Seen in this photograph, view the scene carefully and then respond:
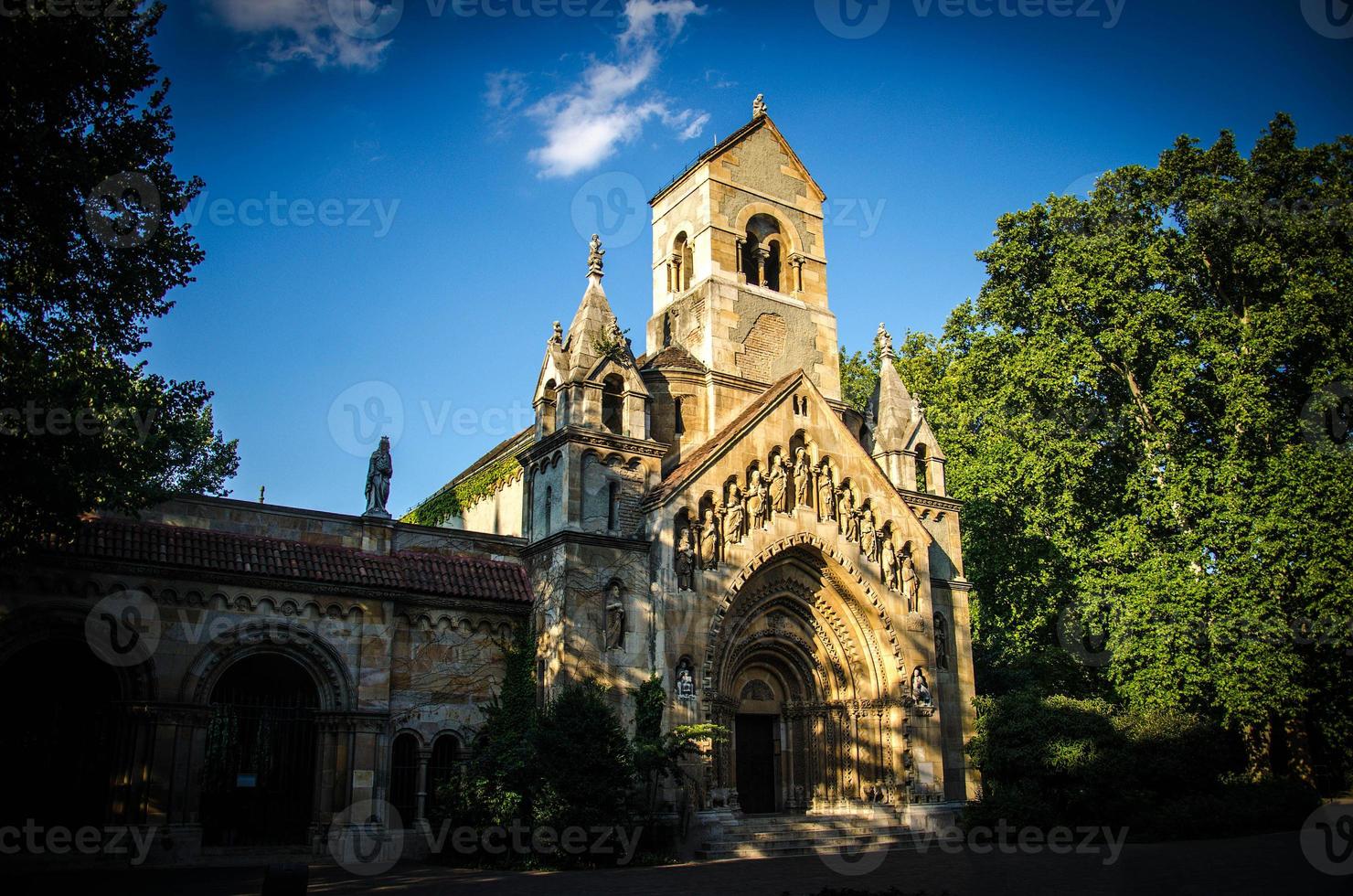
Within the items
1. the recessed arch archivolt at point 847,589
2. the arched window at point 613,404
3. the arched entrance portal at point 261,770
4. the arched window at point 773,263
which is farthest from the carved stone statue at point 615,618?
the arched window at point 773,263

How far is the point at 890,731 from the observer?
87.4ft

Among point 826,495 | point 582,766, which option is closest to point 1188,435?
point 826,495

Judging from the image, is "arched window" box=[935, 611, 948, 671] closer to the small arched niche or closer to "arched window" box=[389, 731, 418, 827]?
the small arched niche

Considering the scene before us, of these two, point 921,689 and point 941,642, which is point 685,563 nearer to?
point 921,689

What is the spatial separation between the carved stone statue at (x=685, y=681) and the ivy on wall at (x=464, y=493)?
10050 millimetres

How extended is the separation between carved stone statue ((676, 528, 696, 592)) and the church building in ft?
0.21

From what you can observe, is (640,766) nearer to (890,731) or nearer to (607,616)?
(607,616)

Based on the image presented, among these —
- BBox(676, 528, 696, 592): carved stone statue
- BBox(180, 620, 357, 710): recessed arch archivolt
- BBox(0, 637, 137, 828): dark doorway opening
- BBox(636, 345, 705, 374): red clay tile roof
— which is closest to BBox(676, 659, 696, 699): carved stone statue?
BBox(676, 528, 696, 592): carved stone statue

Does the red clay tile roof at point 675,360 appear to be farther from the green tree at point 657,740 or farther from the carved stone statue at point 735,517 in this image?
the green tree at point 657,740

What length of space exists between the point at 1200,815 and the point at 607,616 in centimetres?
1412

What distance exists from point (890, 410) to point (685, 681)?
12.1 metres

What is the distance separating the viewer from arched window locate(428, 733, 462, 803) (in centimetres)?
2312

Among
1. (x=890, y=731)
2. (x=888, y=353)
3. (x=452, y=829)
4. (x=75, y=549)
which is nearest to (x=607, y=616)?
(x=452, y=829)

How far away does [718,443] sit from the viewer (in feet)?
84.8
